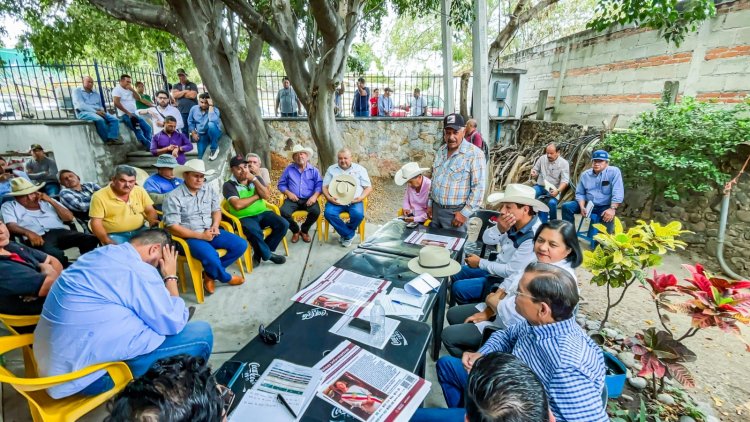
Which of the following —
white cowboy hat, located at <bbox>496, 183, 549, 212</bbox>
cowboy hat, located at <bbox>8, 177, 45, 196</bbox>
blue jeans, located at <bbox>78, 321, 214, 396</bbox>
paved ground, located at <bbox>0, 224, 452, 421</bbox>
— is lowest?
paved ground, located at <bbox>0, 224, 452, 421</bbox>

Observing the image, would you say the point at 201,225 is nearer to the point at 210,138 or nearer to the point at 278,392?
the point at 278,392

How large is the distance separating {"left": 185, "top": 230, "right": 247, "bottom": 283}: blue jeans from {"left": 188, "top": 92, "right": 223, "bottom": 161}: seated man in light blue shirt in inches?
144

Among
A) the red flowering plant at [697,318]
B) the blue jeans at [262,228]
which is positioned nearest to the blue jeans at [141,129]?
the blue jeans at [262,228]

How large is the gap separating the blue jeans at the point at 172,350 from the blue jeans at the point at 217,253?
4.23 ft

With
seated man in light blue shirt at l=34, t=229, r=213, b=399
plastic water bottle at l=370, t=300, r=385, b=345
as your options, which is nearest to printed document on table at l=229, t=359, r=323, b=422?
plastic water bottle at l=370, t=300, r=385, b=345

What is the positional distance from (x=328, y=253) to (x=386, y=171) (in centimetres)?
465

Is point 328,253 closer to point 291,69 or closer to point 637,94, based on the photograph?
point 291,69

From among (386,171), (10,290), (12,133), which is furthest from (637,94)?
(12,133)

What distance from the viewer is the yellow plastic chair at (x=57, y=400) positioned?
154 centimetres

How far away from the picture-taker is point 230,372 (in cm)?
156

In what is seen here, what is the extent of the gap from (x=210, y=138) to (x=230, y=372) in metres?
6.35

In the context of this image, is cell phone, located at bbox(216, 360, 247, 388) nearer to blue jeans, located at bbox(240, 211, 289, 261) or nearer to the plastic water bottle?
the plastic water bottle

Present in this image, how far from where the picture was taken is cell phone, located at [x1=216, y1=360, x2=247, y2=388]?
151 cm

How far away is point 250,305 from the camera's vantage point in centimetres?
341
